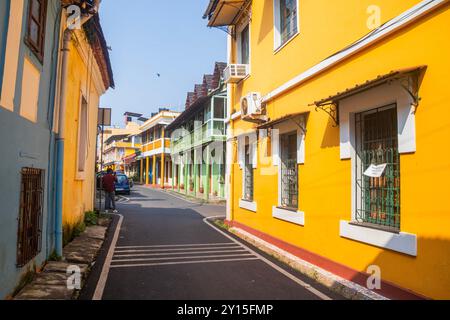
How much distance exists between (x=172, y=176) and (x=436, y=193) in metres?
33.2

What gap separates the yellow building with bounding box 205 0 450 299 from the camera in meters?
4.29

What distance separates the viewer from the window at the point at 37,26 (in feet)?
15.8

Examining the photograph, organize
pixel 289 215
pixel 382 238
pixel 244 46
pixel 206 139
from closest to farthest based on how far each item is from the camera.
A: 1. pixel 382 238
2. pixel 289 215
3. pixel 244 46
4. pixel 206 139

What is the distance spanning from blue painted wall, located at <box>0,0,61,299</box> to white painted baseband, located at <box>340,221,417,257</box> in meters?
4.59

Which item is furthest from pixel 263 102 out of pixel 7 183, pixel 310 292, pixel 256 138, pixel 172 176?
pixel 172 176

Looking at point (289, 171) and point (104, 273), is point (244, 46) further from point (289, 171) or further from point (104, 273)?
point (104, 273)

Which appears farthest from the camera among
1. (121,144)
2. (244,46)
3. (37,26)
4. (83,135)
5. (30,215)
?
(121,144)

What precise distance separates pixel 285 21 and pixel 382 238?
585 cm

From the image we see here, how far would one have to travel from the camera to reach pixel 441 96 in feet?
13.6

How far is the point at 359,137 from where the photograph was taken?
580 centimetres

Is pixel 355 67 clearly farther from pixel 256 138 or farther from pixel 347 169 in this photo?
pixel 256 138

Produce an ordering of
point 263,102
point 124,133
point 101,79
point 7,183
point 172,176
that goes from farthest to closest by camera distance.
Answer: point 124,133
point 172,176
point 101,79
point 263,102
point 7,183

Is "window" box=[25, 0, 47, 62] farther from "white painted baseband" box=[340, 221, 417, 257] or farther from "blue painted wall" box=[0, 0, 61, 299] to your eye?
"white painted baseband" box=[340, 221, 417, 257]

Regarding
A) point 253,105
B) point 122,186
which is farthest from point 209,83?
point 253,105
